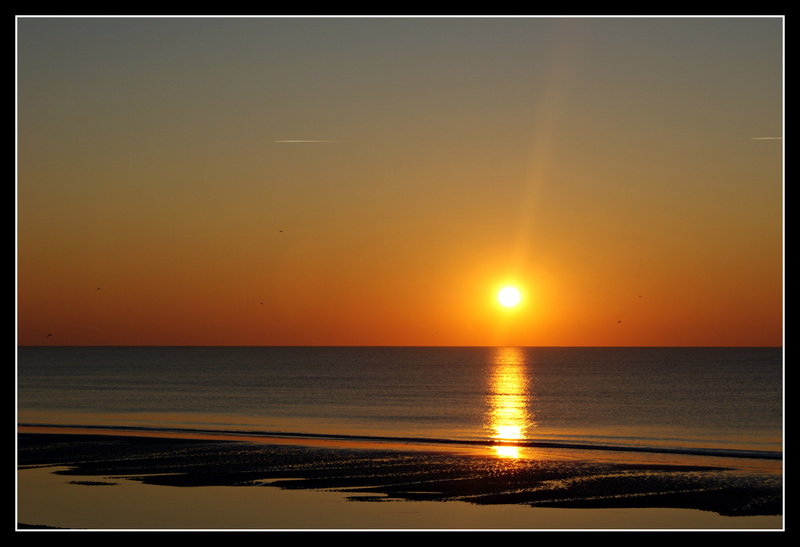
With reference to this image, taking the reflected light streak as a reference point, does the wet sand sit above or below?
below

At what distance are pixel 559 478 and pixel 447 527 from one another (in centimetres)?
738

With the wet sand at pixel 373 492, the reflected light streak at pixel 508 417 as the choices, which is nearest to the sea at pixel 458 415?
the reflected light streak at pixel 508 417

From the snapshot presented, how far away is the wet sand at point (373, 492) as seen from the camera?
21.6 metres

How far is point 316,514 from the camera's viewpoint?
22.1 m

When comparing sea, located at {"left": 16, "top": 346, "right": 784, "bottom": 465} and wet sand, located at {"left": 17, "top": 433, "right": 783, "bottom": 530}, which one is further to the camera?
sea, located at {"left": 16, "top": 346, "right": 784, "bottom": 465}

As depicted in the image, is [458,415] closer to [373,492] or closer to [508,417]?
[508,417]

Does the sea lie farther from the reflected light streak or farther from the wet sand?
the wet sand

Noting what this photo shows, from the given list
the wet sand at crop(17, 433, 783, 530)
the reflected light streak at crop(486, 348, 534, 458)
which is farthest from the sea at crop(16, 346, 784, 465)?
the wet sand at crop(17, 433, 783, 530)

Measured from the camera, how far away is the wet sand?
70.8 ft

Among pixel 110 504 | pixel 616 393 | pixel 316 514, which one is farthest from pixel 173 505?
pixel 616 393

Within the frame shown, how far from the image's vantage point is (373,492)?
24469mm

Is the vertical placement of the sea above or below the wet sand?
above

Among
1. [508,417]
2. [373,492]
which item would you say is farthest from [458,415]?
[373,492]
